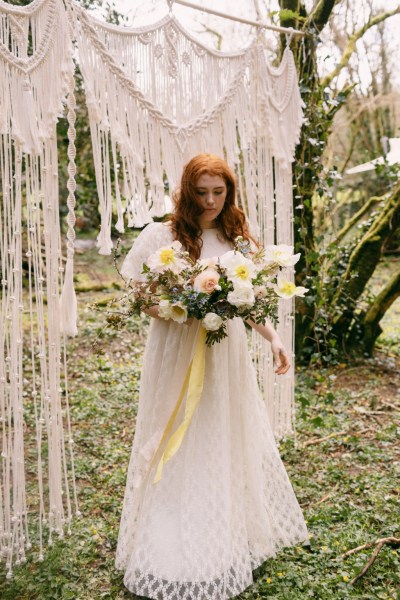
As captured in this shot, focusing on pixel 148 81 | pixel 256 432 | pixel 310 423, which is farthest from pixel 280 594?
pixel 148 81

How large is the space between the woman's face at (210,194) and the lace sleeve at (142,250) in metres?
0.17

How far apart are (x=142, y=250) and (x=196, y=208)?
257 mm

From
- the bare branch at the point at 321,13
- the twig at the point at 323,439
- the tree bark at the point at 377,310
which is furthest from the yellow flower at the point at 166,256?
the tree bark at the point at 377,310

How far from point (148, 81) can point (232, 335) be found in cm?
110

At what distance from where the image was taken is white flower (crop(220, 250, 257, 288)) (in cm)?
182

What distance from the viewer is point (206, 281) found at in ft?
6.00

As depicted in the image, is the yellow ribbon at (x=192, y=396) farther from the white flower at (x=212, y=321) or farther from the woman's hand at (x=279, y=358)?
the woman's hand at (x=279, y=358)

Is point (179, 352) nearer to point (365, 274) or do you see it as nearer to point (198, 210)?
point (198, 210)

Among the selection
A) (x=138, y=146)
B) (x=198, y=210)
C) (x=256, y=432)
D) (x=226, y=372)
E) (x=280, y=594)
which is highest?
(x=138, y=146)

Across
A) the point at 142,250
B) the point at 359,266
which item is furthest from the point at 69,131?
the point at 359,266

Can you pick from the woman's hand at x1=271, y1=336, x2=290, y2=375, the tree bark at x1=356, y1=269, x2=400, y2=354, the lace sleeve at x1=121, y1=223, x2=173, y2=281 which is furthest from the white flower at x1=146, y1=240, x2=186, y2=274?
the tree bark at x1=356, y1=269, x2=400, y2=354

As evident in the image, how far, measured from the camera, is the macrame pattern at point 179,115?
2.21m

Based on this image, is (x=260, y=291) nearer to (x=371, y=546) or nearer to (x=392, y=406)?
(x=371, y=546)

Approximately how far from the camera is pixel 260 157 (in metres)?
3.05
